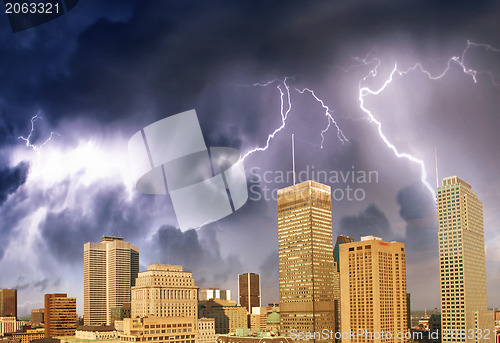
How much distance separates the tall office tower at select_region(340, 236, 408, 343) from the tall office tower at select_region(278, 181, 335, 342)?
4.87m

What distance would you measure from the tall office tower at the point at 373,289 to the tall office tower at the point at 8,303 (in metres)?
104

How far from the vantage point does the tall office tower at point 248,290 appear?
174525 mm

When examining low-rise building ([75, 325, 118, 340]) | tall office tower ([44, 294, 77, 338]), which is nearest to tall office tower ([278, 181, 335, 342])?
low-rise building ([75, 325, 118, 340])

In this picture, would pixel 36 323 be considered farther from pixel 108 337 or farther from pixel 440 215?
pixel 440 215

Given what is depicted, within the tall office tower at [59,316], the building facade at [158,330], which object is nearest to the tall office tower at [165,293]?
the building facade at [158,330]

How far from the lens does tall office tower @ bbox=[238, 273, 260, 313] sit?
174525 mm

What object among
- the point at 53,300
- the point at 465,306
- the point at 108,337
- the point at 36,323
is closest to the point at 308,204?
the point at 465,306

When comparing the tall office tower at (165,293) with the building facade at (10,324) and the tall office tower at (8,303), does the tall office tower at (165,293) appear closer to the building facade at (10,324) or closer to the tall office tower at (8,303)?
the building facade at (10,324)

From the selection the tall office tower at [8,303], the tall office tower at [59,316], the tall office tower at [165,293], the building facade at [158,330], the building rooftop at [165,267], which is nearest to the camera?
the building facade at [158,330]

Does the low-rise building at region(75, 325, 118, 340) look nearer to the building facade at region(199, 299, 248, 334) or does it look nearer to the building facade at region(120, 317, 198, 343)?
the building facade at region(199, 299, 248, 334)

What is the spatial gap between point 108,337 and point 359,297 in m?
43.2

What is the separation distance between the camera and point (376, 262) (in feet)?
325

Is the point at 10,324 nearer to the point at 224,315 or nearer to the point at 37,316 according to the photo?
the point at 37,316

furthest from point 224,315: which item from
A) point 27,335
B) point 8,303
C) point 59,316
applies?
point 8,303
